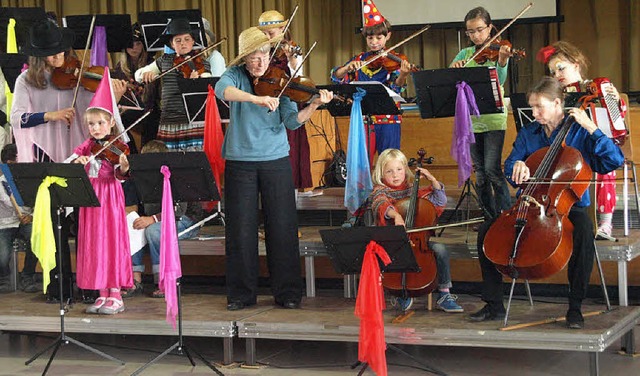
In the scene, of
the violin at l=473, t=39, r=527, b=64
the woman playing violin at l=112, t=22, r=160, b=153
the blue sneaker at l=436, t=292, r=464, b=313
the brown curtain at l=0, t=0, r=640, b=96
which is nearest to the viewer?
the blue sneaker at l=436, t=292, r=464, b=313

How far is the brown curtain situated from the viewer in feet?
27.6

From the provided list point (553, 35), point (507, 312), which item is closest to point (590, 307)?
point (507, 312)

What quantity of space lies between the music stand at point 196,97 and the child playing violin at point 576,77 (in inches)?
72.4

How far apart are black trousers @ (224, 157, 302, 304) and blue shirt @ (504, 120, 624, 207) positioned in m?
1.18

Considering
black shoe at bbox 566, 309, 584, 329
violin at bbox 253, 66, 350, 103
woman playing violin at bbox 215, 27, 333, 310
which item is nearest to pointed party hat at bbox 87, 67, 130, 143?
woman playing violin at bbox 215, 27, 333, 310

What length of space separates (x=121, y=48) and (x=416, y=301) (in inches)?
98.4

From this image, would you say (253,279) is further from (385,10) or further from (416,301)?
(385,10)

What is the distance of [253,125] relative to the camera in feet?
17.1

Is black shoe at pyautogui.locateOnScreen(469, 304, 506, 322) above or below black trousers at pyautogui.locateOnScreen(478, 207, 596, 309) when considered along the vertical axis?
below

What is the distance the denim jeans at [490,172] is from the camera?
19.0 ft

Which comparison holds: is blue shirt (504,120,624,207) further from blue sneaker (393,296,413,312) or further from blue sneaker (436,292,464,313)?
blue sneaker (393,296,413,312)

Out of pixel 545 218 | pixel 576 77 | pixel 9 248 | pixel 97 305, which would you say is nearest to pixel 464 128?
pixel 576 77

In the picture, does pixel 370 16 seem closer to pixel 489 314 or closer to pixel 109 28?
pixel 109 28

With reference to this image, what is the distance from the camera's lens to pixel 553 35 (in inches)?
338
